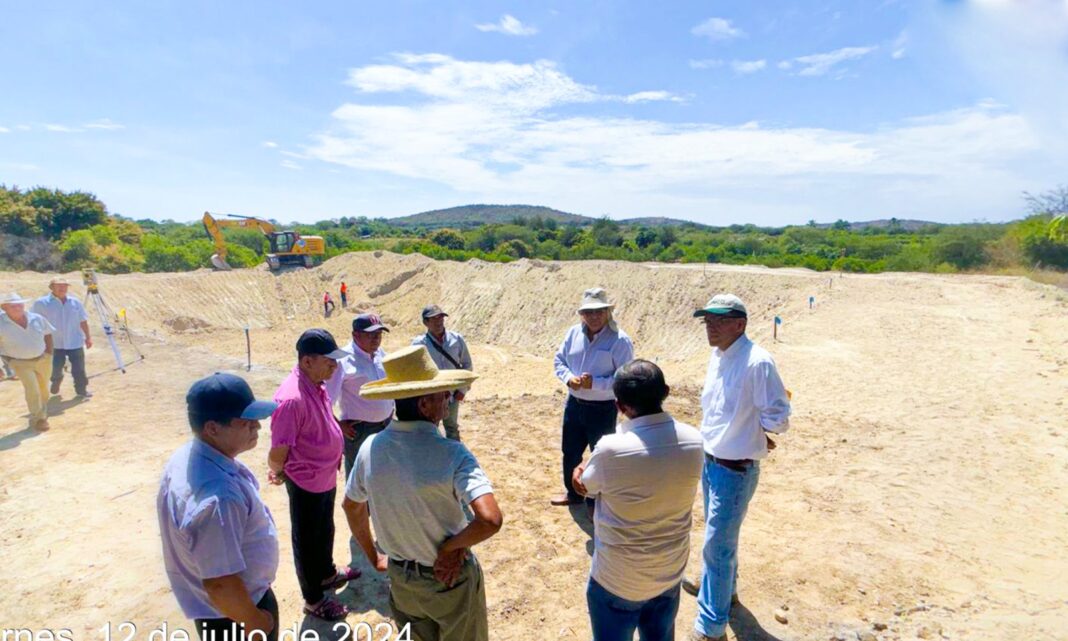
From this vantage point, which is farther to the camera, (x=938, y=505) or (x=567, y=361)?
(x=938, y=505)

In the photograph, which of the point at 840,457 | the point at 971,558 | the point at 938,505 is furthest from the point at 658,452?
the point at 840,457

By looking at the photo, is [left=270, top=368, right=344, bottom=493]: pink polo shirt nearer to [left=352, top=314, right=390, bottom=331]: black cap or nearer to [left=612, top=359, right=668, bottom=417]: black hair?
[left=352, top=314, right=390, bottom=331]: black cap

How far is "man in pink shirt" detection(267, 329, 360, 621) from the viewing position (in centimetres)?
296

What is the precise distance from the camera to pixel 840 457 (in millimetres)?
6031

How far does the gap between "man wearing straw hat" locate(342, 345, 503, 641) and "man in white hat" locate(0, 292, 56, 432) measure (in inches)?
254

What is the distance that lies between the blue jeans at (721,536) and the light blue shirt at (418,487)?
1.56m

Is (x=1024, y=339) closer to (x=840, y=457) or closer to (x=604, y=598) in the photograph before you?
(x=840, y=457)

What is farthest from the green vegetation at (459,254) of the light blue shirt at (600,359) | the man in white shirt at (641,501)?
the man in white shirt at (641,501)

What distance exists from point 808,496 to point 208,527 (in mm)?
5015

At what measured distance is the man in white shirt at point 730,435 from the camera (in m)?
2.85

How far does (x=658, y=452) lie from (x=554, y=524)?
8.69 feet

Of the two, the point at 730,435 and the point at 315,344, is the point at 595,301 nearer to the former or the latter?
the point at 730,435

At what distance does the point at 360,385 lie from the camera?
12.6ft

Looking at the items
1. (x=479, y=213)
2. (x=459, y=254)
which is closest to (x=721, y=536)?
(x=459, y=254)
